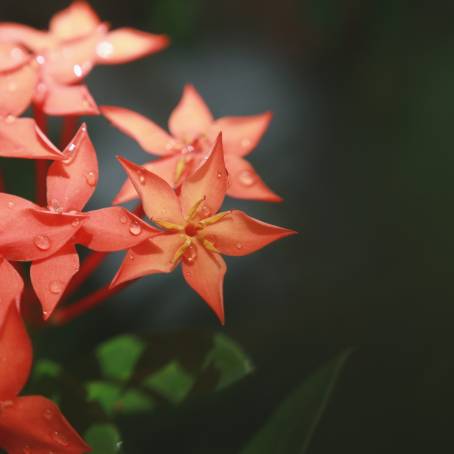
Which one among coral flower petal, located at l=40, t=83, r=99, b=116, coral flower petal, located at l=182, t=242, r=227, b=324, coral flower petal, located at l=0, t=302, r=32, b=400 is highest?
coral flower petal, located at l=40, t=83, r=99, b=116

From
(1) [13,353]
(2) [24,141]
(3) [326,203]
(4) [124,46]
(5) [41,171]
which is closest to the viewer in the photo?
(1) [13,353]

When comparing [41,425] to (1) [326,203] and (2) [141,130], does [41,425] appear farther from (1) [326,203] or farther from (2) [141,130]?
(1) [326,203]

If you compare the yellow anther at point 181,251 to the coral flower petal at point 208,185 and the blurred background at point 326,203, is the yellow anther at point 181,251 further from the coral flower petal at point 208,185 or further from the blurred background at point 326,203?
the blurred background at point 326,203

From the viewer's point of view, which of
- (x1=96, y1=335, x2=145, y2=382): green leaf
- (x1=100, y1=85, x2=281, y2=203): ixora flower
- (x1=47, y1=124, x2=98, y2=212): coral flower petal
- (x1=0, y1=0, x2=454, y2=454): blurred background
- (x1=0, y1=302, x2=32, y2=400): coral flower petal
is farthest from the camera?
(x1=0, y1=0, x2=454, y2=454): blurred background

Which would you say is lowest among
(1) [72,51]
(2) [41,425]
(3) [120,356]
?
(3) [120,356]

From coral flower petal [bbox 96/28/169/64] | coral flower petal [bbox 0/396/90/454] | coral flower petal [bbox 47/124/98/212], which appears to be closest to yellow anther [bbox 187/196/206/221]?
coral flower petal [bbox 47/124/98/212]

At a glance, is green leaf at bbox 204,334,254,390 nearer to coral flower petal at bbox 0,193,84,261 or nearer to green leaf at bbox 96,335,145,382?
green leaf at bbox 96,335,145,382

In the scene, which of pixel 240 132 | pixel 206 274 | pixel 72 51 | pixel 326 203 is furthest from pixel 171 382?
pixel 326 203
